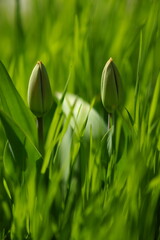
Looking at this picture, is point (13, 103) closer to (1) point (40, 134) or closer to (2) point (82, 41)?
(1) point (40, 134)

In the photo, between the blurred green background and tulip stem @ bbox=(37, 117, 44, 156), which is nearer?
tulip stem @ bbox=(37, 117, 44, 156)

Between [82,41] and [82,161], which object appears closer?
[82,161]

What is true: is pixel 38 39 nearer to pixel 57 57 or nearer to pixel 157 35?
pixel 57 57

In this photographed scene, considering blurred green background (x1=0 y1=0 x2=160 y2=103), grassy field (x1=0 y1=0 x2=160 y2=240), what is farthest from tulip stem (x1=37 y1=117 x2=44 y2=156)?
blurred green background (x1=0 y1=0 x2=160 y2=103)

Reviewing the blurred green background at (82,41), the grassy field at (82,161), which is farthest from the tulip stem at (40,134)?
the blurred green background at (82,41)

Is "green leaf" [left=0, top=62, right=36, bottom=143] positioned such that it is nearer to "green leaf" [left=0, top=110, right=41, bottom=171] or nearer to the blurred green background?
"green leaf" [left=0, top=110, right=41, bottom=171]

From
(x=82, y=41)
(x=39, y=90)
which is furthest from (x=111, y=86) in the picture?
(x=82, y=41)

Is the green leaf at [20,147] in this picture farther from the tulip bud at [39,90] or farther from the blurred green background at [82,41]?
the blurred green background at [82,41]
